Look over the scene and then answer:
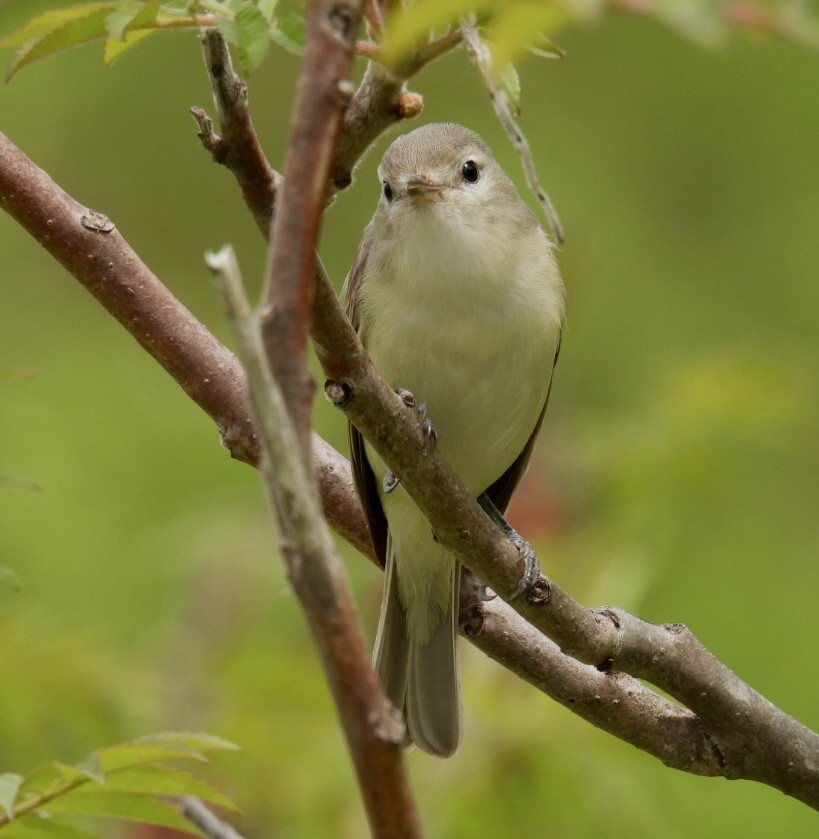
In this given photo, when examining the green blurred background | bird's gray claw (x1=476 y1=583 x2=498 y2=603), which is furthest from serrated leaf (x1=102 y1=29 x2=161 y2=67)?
bird's gray claw (x1=476 y1=583 x2=498 y2=603)

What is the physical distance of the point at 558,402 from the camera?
419cm

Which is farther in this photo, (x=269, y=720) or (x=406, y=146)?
(x=406, y=146)

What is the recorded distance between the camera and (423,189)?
335 centimetres

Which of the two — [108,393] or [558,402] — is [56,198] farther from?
[108,393]

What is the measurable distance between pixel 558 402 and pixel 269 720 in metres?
1.44

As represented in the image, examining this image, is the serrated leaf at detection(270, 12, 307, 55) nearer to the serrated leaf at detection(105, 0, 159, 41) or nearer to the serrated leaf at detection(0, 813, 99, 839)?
the serrated leaf at detection(105, 0, 159, 41)

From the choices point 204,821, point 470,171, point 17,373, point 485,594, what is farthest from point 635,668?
point 470,171

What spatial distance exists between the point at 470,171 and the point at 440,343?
592 mm

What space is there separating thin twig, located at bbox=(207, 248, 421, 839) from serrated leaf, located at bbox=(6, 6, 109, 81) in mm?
721

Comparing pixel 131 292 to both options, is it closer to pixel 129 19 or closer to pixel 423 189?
pixel 129 19

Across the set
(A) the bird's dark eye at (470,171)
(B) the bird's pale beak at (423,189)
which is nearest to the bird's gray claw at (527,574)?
(B) the bird's pale beak at (423,189)

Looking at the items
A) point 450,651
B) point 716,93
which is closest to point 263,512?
point 450,651

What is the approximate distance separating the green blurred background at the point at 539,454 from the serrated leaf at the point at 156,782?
0.65m

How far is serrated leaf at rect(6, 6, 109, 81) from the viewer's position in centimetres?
166
